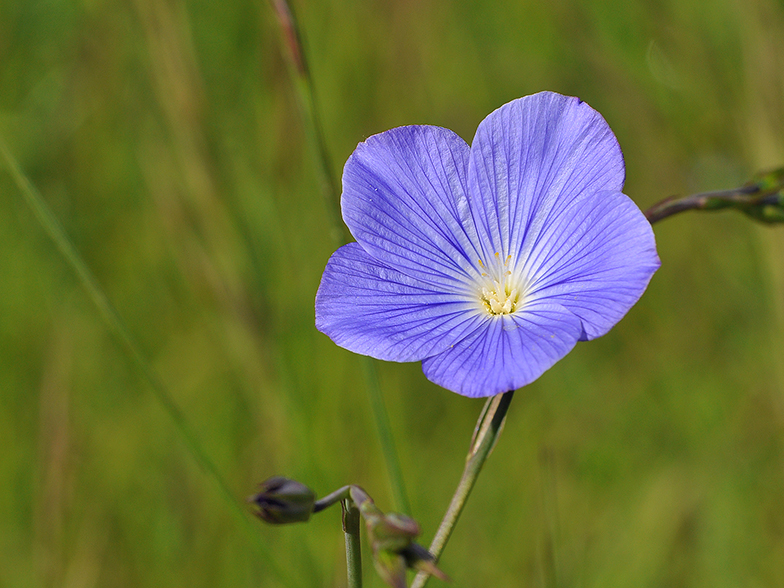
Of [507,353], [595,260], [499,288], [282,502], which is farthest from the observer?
[499,288]

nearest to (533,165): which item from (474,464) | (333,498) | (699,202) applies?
(699,202)

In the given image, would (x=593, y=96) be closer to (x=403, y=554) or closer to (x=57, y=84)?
(x=57, y=84)

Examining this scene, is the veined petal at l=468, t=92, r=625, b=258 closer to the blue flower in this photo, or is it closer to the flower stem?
the blue flower

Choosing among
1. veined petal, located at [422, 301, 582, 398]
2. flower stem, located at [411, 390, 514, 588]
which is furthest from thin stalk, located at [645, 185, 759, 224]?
flower stem, located at [411, 390, 514, 588]

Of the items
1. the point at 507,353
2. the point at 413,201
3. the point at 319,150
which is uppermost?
the point at 319,150

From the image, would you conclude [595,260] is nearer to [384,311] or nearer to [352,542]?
[384,311]

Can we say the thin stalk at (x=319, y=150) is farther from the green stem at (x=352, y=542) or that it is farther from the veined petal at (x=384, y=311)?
the green stem at (x=352, y=542)

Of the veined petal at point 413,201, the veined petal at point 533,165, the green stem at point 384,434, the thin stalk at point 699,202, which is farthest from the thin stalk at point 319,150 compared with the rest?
the thin stalk at point 699,202
